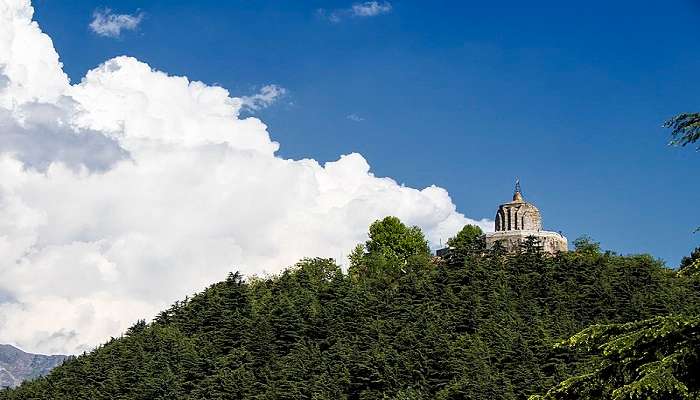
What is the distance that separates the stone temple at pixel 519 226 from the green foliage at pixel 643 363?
94.7 metres

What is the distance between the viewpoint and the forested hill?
62.5 metres

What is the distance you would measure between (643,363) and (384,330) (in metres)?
63.8

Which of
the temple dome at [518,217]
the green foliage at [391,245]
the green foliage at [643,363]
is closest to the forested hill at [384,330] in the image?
the green foliage at [391,245]

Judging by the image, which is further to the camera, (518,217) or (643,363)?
(518,217)

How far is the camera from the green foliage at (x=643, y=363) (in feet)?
31.3

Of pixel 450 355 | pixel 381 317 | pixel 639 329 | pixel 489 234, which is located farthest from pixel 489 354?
pixel 639 329

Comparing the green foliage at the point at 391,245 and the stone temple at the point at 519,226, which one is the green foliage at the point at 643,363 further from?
the stone temple at the point at 519,226

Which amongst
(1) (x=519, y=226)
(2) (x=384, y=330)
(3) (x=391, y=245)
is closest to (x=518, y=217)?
(1) (x=519, y=226)

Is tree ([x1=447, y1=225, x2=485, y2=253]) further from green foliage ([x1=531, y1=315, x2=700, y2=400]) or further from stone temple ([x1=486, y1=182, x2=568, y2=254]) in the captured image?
green foliage ([x1=531, y1=315, x2=700, y2=400])

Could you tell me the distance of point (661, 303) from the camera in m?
70.4

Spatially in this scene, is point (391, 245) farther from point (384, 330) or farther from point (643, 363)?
point (643, 363)

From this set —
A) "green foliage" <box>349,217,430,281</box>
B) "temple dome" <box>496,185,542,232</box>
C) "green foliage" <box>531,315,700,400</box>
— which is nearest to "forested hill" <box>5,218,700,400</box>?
"green foliage" <box>349,217,430,281</box>

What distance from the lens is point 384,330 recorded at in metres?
73.4

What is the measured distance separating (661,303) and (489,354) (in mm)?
17026
